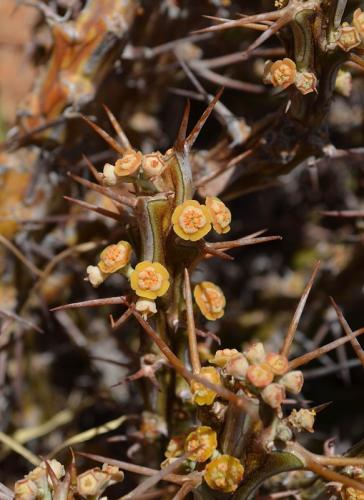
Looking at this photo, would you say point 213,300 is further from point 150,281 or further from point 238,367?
point 238,367

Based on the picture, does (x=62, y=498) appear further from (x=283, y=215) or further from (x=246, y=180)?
→ (x=283, y=215)

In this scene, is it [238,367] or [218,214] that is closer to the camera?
[238,367]

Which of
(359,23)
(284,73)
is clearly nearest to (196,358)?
(284,73)

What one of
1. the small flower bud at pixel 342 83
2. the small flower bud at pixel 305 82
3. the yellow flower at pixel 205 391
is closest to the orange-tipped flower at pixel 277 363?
the yellow flower at pixel 205 391

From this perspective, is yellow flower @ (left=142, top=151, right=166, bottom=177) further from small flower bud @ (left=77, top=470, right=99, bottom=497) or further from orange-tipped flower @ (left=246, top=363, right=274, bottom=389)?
small flower bud @ (left=77, top=470, right=99, bottom=497)

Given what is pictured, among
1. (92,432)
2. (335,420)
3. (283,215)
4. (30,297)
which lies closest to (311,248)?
(283,215)

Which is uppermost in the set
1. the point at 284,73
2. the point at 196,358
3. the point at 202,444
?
the point at 284,73

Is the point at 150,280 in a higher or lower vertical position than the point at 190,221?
lower

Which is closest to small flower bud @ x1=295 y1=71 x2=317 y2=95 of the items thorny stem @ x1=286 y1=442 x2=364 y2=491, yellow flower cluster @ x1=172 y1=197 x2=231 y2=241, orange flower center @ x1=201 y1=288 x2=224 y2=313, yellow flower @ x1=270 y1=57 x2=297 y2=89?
yellow flower @ x1=270 y1=57 x2=297 y2=89
